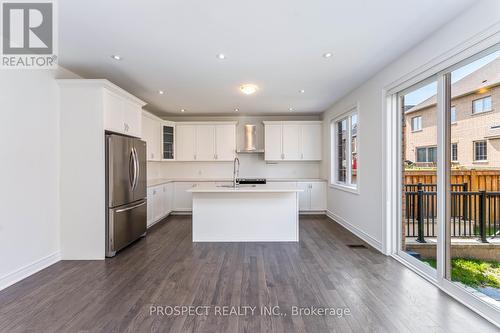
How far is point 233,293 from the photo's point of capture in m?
2.46

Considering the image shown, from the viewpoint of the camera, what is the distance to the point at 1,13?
7.64 feet

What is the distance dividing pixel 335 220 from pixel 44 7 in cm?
578

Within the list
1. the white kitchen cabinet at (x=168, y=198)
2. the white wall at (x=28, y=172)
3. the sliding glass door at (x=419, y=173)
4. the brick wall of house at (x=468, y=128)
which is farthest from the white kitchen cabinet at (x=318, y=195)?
the white wall at (x=28, y=172)

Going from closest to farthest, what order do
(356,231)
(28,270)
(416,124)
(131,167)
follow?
(28,270) < (416,124) < (131,167) < (356,231)

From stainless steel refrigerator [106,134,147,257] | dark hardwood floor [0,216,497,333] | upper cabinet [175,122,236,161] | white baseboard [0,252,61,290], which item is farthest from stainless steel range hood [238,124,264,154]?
white baseboard [0,252,61,290]

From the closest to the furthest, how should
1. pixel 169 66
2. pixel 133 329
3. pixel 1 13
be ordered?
pixel 133 329 → pixel 1 13 → pixel 169 66

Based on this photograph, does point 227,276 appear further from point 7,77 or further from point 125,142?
point 7,77

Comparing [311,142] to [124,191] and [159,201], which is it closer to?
[159,201]

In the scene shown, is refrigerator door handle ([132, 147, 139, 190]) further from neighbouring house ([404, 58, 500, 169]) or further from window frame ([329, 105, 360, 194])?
neighbouring house ([404, 58, 500, 169])

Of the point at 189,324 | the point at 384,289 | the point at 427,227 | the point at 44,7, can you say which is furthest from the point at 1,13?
the point at 427,227

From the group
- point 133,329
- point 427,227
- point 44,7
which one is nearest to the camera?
point 133,329

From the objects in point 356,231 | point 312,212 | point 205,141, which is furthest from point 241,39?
point 312,212

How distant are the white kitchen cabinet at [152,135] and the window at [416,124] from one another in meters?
4.97

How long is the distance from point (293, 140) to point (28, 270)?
5.68 meters
